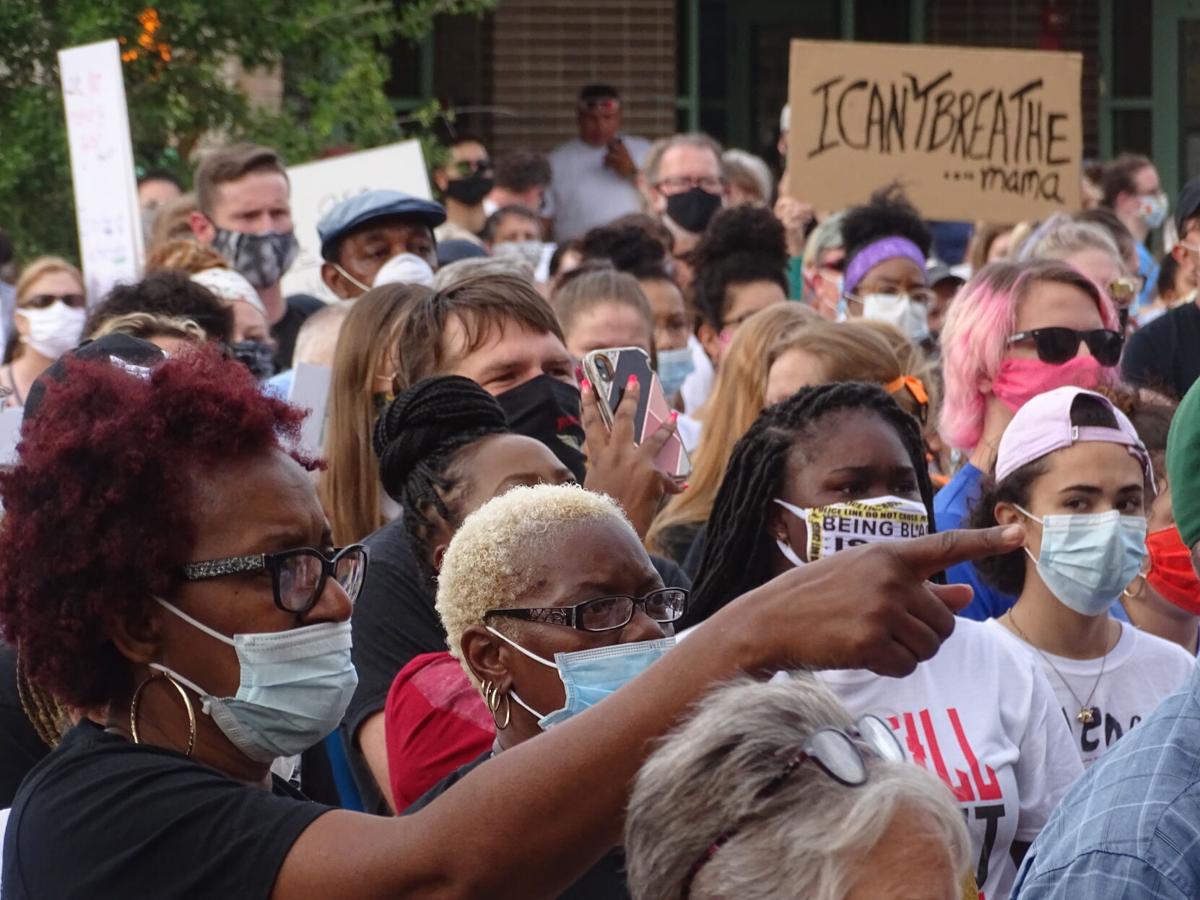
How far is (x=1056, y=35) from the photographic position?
17172mm

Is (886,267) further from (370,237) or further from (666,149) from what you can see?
(666,149)

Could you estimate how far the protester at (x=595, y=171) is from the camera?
12859 mm

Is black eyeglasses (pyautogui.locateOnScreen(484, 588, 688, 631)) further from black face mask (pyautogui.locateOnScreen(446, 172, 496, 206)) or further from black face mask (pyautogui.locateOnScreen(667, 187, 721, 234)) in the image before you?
black face mask (pyautogui.locateOnScreen(446, 172, 496, 206))

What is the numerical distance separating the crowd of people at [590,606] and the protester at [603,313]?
16 millimetres

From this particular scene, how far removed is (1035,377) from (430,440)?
231 cm

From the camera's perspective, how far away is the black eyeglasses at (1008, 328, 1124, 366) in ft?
18.9

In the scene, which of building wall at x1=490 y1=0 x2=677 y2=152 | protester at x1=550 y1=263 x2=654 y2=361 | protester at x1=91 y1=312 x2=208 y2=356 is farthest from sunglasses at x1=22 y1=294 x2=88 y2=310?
building wall at x1=490 y1=0 x2=677 y2=152

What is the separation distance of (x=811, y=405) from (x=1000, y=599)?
991mm

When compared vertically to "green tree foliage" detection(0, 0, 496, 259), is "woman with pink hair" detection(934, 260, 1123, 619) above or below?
below

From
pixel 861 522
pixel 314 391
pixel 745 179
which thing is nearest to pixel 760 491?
pixel 861 522

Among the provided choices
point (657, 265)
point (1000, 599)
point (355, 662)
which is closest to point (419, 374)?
point (355, 662)

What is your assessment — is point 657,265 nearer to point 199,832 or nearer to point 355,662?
point 355,662

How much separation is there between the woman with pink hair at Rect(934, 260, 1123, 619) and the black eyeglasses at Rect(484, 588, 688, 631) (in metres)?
2.63

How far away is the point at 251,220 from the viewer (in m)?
8.22
